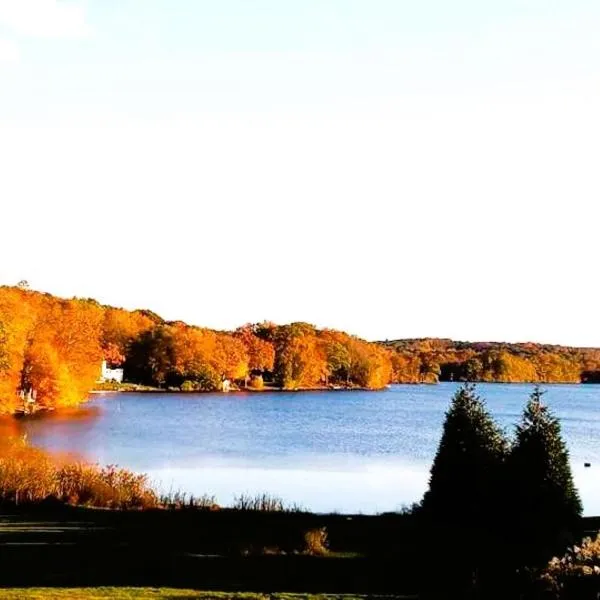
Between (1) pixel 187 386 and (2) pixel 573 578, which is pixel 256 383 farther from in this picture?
(2) pixel 573 578

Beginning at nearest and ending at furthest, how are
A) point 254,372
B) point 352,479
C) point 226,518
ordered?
point 226,518 < point 352,479 < point 254,372

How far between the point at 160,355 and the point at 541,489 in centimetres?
10824

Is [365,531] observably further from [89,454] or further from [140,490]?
[89,454]

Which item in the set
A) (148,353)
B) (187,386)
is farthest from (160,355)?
(187,386)

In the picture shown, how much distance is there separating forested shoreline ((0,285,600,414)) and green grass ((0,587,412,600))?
140 feet

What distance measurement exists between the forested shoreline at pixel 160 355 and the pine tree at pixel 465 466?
36028 mm

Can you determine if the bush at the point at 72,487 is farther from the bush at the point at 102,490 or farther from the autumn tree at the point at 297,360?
the autumn tree at the point at 297,360

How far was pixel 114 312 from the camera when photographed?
131125mm

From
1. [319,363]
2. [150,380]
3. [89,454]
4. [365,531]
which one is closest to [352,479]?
[89,454]

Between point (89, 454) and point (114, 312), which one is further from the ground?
point (114, 312)

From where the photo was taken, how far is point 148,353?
123 m

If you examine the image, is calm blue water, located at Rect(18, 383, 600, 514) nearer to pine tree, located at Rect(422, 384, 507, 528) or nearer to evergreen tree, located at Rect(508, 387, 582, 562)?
pine tree, located at Rect(422, 384, 507, 528)

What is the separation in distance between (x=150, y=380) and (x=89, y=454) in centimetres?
7980

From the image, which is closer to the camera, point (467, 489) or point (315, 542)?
point (315, 542)
